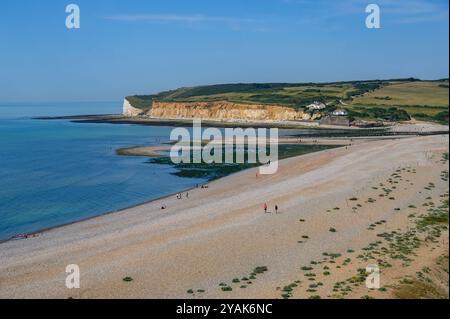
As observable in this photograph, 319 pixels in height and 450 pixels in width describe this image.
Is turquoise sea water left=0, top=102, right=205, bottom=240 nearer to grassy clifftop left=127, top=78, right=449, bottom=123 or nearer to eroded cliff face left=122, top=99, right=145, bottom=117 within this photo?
grassy clifftop left=127, top=78, right=449, bottom=123

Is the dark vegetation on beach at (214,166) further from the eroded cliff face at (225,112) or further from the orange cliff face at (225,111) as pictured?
the eroded cliff face at (225,112)

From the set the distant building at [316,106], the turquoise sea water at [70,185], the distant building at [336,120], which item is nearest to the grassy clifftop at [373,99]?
the distant building at [316,106]

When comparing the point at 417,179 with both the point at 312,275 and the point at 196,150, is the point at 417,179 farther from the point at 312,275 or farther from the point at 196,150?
the point at 196,150

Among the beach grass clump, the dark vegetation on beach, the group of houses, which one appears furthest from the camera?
the group of houses

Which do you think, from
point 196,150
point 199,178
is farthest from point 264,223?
point 196,150

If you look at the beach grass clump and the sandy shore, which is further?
the beach grass clump

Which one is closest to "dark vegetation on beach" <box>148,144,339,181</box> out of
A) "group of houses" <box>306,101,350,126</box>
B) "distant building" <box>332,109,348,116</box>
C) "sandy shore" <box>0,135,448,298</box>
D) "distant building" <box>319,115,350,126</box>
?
"sandy shore" <box>0,135,448,298</box>

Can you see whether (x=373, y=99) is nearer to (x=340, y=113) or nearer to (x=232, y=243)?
(x=340, y=113)
